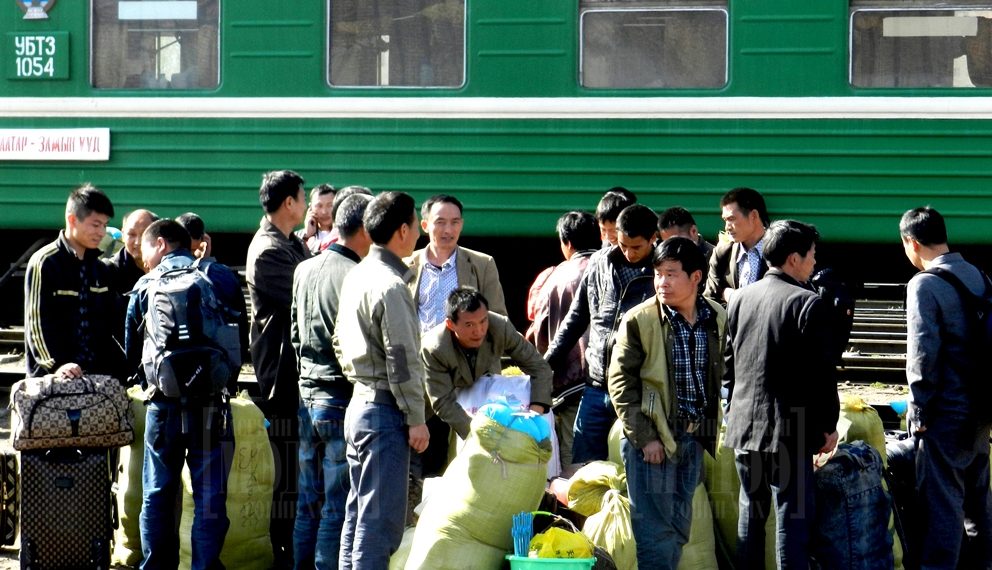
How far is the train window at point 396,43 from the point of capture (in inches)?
315

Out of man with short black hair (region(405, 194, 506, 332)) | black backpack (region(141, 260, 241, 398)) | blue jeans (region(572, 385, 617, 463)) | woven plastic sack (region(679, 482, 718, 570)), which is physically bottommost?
woven plastic sack (region(679, 482, 718, 570))

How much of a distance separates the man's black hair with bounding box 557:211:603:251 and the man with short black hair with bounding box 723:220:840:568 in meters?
1.22

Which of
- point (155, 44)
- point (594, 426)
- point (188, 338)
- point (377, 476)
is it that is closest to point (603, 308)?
point (594, 426)

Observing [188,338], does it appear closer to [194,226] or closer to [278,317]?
[278,317]

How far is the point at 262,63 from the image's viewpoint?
26.9 ft

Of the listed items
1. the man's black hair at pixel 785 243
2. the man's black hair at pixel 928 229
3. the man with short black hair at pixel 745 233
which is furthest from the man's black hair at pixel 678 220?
the man's black hair at pixel 785 243

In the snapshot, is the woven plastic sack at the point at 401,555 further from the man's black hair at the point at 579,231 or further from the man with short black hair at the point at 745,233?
the man with short black hair at the point at 745,233

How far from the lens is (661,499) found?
4.67 m

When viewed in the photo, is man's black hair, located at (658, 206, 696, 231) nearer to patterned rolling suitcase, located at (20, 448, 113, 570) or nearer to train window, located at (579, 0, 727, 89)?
train window, located at (579, 0, 727, 89)

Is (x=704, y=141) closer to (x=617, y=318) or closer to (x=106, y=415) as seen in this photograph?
(x=617, y=318)

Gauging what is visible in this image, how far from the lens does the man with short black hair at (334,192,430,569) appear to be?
4.50 m

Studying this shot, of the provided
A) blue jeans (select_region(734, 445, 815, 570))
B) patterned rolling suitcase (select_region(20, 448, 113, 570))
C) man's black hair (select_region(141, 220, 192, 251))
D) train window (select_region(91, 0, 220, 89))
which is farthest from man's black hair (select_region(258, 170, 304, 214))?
train window (select_region(91, 0, 220, 89))

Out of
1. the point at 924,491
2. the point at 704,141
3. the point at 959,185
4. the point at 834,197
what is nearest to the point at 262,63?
the point at 704,141

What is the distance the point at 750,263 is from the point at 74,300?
2907mm
